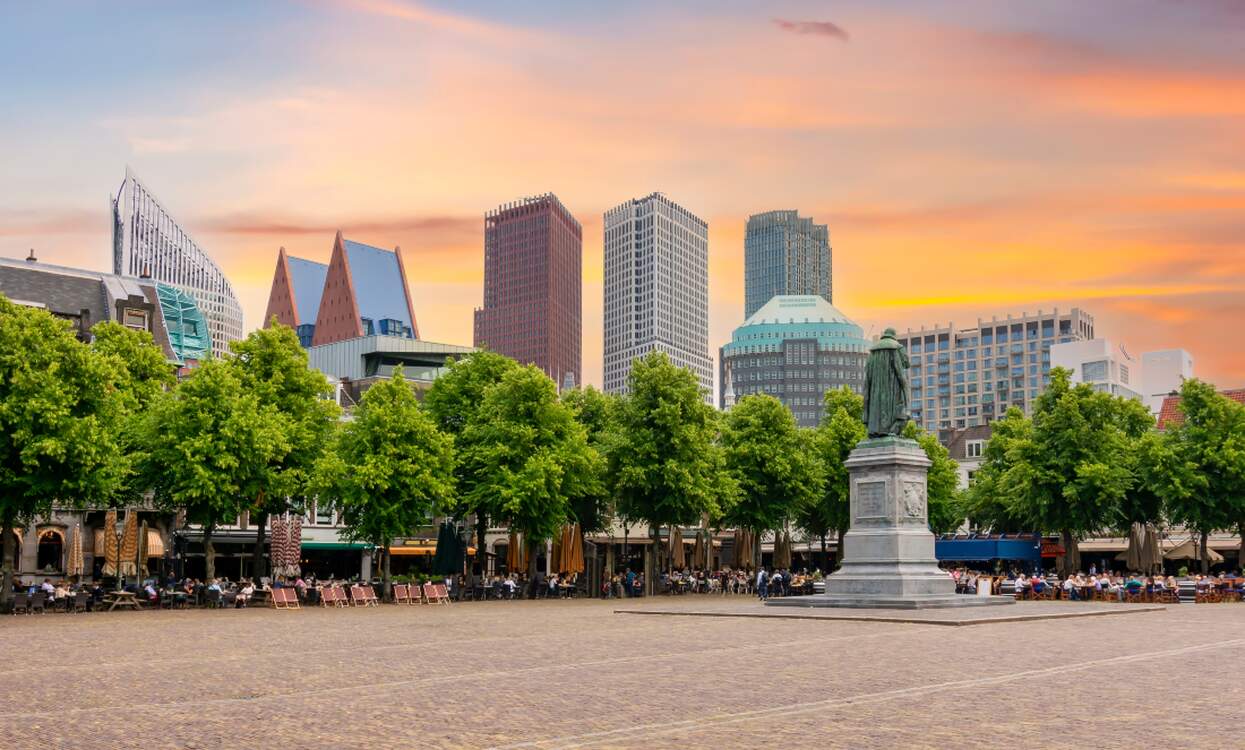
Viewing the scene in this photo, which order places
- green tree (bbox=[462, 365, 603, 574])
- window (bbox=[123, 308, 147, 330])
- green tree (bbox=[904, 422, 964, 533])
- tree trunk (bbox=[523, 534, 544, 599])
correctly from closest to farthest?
green tree (bbox=[462, 365, 603, 574]), tree trunk (bbox=[523, 534, 544, 599]), green tree (bbox=[904, 422, 964, 533]), window (bbox=[123, 308, 147, 330])

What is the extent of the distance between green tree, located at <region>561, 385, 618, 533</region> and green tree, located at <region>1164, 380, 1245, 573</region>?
27373 mm

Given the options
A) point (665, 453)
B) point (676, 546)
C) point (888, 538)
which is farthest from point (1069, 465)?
point (888, 538)

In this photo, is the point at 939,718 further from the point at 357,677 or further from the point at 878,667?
the point at 357,677

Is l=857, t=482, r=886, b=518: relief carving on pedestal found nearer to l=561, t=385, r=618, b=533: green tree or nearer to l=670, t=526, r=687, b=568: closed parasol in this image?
l=561, t=385, r=618, b=533: green tree

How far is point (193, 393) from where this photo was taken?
50.4 metres

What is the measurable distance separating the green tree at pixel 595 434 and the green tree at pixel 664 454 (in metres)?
0.79

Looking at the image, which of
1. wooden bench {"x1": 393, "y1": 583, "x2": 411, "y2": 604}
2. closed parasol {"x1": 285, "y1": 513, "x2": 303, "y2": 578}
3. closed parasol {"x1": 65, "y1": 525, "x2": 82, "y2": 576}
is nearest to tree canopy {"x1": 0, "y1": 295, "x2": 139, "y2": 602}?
wooden bench {"x1": 393, "y1": 583, "x2": 411, "y2": 604}

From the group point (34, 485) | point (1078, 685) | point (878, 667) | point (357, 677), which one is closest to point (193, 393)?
point (34, 485)

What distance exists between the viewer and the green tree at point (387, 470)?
5162 cm

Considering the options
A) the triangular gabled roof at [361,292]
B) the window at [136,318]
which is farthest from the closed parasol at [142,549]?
the triangular gabled roof at [361,292]

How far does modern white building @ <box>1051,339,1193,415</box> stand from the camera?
125 m

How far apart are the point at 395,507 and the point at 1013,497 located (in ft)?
106

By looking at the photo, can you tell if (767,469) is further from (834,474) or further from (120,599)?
(120,599)

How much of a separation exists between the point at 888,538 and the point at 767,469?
28.2 metres
